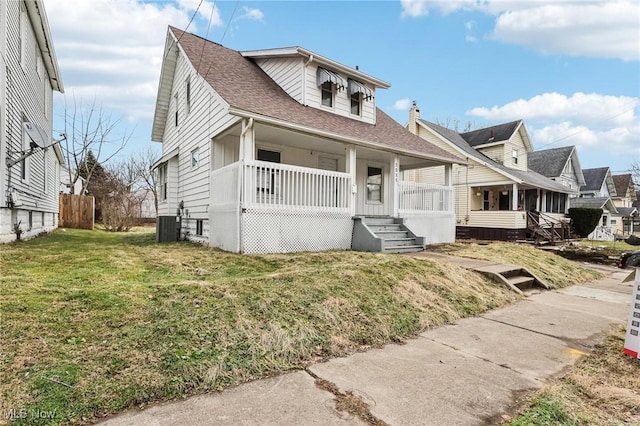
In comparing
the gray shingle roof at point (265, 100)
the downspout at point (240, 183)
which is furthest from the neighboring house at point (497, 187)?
the downspout at point (240, 183)

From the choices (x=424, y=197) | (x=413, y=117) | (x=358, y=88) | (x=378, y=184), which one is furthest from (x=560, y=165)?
(x=358, y=88)

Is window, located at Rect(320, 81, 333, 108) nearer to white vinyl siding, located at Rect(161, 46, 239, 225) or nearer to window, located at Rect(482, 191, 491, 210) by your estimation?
white vinyl siding, located at Rect(161, 46, 239, 225)

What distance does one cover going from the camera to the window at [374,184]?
43.3 ft

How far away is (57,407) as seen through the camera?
2.15 metres

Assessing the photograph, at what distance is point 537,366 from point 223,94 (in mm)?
7882

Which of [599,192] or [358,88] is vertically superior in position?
[358,88]

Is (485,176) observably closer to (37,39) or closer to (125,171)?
(37,39)

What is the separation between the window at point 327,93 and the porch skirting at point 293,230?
4.23 m

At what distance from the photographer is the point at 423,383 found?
9.23 feet

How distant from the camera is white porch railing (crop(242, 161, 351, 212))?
766 cm

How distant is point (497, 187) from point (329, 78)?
593 inches

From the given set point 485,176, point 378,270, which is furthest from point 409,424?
point 485,176

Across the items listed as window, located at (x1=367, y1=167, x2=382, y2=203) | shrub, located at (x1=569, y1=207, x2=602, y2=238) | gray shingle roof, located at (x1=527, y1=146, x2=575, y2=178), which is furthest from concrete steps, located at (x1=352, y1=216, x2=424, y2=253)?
gray shingle roof, located at (x1=527, y1=146, x2=575, y2=178)

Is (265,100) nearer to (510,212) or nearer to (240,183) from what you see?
(240,183)
